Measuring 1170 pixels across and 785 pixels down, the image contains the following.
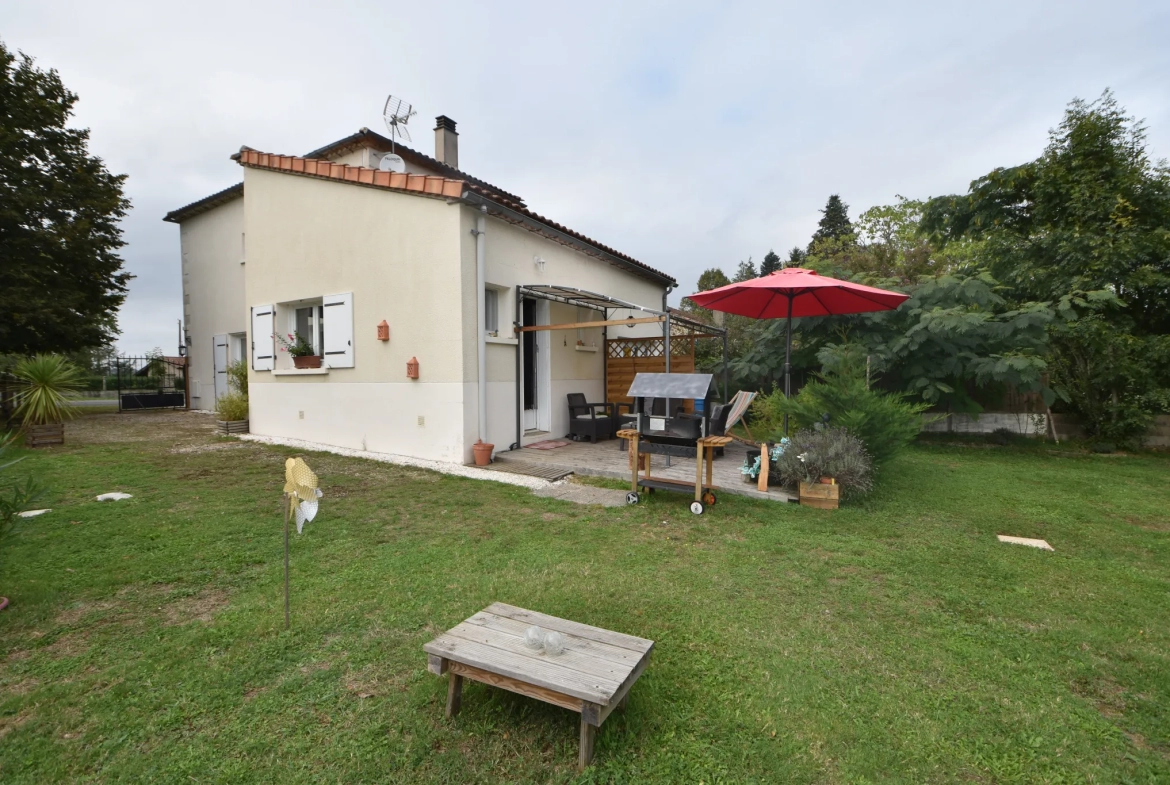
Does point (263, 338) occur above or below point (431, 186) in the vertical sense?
below

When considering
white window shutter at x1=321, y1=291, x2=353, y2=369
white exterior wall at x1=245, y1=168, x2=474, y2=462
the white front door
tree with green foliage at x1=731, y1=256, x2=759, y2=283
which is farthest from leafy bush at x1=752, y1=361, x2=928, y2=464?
tree with green foliage at x1=731, y1=256, x2=759, y2=283

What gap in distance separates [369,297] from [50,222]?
36.4 ft

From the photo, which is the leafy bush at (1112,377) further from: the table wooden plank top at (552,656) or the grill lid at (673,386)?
the table wooden plank top at (552,656)

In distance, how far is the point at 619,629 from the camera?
2750mm

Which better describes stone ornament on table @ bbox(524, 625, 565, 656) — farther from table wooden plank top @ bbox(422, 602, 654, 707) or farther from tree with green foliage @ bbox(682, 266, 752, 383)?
tree with green foliage @ bbox(682, 266, 752, 383)

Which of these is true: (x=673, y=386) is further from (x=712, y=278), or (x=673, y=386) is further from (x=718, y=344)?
(x=712, y=278)

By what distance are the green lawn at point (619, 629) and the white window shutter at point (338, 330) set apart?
3.55 m

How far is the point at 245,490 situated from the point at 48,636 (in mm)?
3158

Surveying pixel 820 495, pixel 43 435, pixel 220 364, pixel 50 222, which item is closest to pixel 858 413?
pixel 820 495

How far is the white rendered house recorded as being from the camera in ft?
24.0

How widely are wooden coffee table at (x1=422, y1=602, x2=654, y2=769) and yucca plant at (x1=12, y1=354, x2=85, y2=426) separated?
10338 mm

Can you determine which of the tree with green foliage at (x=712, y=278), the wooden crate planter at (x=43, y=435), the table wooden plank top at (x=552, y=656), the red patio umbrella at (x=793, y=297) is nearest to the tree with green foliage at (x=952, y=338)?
the red patio umbrella at (x=793, y=297)

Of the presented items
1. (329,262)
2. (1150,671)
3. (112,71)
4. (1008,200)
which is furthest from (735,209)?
(1150,671)

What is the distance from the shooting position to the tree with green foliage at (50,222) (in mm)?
11641
